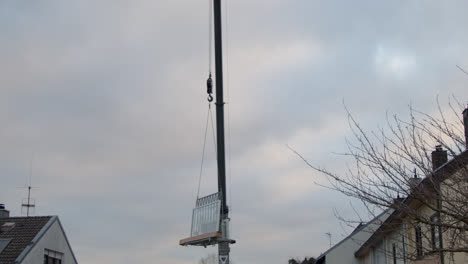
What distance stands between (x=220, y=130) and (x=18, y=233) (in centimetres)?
1813

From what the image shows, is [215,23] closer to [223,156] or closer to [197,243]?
[223,156]

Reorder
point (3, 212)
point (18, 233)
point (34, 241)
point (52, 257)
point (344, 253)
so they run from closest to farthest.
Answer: point (34, 241) < point (18, 233) < point (52, 257) < point (344, 253) < point (3, 212)

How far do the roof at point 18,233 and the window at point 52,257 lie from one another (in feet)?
4.04

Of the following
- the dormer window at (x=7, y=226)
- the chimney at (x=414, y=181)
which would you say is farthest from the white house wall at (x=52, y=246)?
the chimney at (x=414, y=181)

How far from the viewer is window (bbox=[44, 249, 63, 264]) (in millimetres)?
35466

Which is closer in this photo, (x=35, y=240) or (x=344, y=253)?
(x=35, y=240)

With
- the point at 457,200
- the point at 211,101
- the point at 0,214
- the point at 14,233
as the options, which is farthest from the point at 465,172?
the point at 0,214

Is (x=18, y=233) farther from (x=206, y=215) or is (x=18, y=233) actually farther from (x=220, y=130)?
(x=220, y=130)

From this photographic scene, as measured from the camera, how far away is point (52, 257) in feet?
119

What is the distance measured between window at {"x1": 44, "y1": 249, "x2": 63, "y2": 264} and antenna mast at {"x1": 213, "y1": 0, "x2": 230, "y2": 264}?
17289 mm

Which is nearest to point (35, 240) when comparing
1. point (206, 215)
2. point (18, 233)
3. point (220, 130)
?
point (18, 233)

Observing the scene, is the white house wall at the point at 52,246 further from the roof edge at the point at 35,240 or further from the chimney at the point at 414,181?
the chimney at the point at 414,181

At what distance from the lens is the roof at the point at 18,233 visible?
110ft

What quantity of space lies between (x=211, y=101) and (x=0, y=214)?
2227 centimetres
